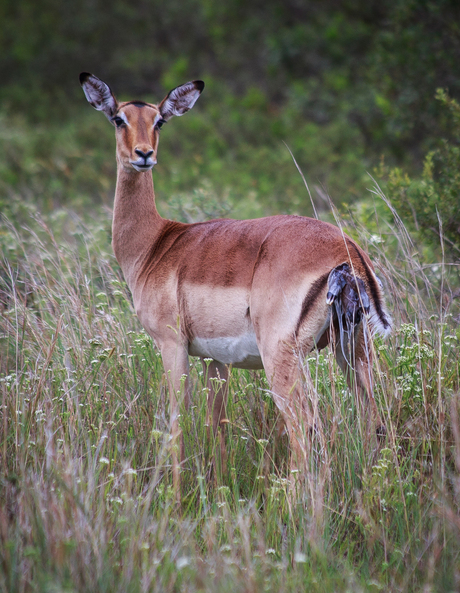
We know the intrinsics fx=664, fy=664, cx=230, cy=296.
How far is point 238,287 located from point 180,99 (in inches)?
65.4

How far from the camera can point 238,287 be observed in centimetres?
363

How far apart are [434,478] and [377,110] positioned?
9.75 m

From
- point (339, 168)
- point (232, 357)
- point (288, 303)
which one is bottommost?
point (232, 357)

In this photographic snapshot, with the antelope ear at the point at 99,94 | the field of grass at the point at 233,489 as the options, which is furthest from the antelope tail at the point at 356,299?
the antelope ear at the point at 99,94

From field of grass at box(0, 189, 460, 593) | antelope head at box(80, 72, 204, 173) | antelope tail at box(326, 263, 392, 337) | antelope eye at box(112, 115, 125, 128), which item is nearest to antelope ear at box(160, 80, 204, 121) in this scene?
antelope head at box(80, 72, 204, 173)

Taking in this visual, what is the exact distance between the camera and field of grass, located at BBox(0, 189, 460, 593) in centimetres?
251

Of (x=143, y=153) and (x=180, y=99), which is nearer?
(x=143, y=153)

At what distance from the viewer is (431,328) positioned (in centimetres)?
412

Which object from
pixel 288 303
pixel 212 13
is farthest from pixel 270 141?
pixel 288 303

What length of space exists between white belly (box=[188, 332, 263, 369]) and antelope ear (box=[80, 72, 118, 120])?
5.57ft

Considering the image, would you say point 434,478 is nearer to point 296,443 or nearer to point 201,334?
point 296,443

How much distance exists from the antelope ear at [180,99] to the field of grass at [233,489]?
1.50m

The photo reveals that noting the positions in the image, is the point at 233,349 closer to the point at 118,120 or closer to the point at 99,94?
the point at 118,120

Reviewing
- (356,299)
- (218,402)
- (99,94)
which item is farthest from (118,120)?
(356,299)
